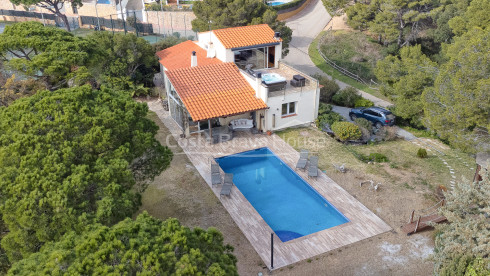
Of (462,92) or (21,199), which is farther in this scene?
(462,92)

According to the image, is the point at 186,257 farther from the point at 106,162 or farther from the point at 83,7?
the point at 83,7

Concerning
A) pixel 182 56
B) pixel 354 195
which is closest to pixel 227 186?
pixel 354 195

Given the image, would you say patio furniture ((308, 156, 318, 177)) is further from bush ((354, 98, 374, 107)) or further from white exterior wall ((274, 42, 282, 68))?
bush ((354, 98, 374, 107))

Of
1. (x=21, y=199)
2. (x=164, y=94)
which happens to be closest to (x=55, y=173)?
(x=21, y=199)

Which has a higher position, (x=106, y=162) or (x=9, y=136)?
(x=9, y=136)

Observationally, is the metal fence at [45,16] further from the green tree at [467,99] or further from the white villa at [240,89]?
the green tree at [467,99]

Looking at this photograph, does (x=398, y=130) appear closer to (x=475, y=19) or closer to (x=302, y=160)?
(x=302, y=160)

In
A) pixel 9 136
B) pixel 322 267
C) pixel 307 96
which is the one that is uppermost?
pixel 9 136

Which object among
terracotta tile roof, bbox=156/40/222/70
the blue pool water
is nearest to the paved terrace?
the blue pool water
